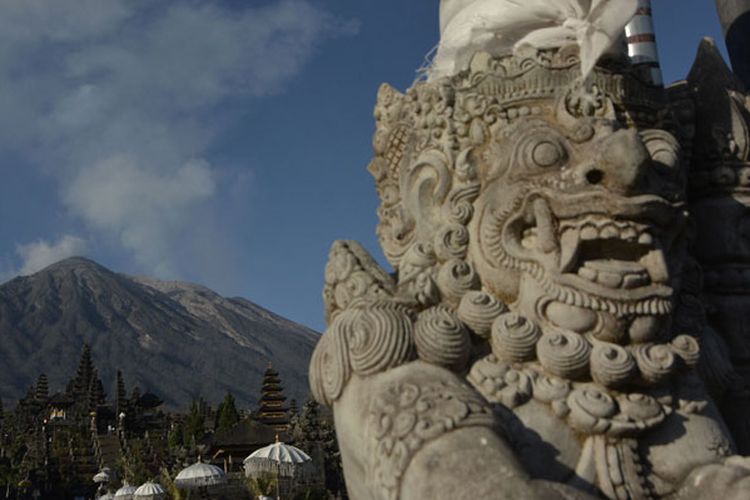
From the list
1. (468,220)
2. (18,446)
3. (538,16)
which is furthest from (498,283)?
(18,446)

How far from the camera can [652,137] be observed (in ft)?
11.7

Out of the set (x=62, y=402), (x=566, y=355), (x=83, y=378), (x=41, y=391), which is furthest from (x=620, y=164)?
(x=41, y=391)

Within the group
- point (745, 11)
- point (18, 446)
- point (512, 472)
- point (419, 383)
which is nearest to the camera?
point (512, 472)

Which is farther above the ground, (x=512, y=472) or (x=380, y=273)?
(x=380, y=273)

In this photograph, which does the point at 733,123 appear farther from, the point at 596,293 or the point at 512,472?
the point at 512,472

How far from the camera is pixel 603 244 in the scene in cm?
330

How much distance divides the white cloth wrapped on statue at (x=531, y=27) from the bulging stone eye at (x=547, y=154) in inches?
16.4

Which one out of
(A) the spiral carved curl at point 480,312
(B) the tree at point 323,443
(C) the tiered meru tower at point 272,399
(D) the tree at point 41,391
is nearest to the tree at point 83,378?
(D) the tree at point 41,391

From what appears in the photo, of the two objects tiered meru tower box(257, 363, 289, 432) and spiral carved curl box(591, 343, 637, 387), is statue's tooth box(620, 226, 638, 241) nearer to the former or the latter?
spiral carved curl box(591, 343, 637, 387)

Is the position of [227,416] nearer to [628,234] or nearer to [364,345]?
[364,345]

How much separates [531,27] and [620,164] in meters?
1.00

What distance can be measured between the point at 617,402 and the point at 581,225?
0.71m

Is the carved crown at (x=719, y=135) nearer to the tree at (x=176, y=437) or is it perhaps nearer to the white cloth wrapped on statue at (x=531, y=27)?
the white cloth wrapped on statue at (x=531, y=27)

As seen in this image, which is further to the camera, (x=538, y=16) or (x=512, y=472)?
(x=538, y=16)
